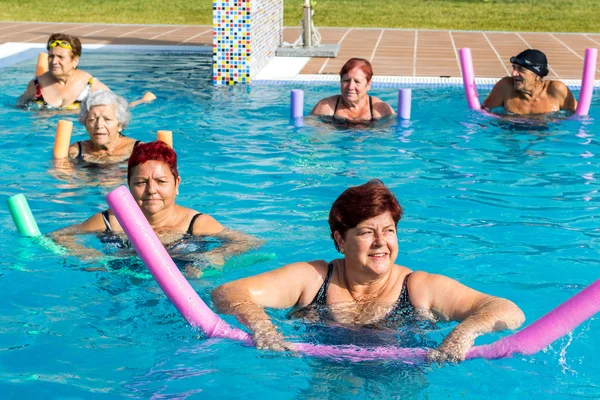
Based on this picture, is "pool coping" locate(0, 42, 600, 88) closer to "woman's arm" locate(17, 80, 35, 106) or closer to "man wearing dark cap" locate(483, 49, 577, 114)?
"man wearing dark cap" locate(483, 49, 577, 114)

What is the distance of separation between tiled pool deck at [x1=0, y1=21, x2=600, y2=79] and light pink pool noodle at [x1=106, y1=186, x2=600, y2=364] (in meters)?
9.31

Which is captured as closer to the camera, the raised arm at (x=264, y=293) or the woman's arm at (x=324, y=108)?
the raised arm at (x=264, y=293)

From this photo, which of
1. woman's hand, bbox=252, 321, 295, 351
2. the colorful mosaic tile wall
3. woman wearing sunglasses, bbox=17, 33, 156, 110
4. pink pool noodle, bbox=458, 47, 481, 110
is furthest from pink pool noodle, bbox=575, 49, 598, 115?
woman's hand, bbox=252, 321, 295, 351

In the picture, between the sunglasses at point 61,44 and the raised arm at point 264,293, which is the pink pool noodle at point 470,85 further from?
the raised arm at point 264,293

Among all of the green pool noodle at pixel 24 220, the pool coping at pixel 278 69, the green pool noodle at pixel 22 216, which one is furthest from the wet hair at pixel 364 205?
the pool coping at pixel 278 69

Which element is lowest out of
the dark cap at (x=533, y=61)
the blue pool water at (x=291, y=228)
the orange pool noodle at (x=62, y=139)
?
the blue pool water at (x=291, y=228)

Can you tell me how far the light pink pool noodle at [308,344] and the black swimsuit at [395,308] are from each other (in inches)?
10.5

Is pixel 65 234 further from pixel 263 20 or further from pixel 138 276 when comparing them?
pixel 263 20

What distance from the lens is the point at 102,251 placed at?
18.7ft

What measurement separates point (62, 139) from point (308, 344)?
4.52 meters

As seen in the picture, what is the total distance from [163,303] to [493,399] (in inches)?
77.6

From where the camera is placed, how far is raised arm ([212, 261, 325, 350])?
4086 millimetres

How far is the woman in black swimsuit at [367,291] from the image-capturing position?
4023mm

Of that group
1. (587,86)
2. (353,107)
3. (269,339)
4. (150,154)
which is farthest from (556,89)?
(269,339)
